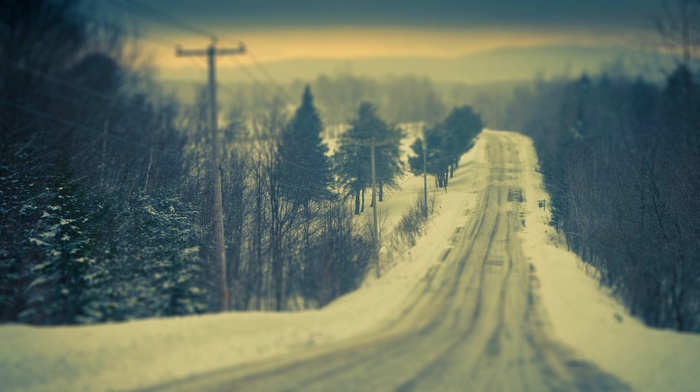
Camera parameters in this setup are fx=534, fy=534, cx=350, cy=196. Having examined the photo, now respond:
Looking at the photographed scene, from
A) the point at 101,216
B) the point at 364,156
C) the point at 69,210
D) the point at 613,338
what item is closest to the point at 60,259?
the point at 69,210

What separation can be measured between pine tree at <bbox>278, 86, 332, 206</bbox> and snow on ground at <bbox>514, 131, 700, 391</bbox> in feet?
89.9

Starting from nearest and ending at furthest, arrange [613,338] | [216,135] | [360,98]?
[613,338]
[216,135]
[360,98]

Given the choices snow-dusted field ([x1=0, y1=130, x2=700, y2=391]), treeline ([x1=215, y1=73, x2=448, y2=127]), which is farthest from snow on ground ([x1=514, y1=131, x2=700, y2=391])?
treeline ([x1=215, y1=73, x2=448, y2=127])

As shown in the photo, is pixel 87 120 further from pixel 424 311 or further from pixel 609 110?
pixel 609 110

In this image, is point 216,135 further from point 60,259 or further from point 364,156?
point 364,156

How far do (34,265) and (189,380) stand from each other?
11.6 m

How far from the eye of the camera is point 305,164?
189 ft

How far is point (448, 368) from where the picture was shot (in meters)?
14.8

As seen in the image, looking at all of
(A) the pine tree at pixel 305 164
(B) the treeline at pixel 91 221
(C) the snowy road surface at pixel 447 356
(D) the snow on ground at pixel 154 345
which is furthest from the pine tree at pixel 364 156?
(D) the snow on ground at pixel 154 345

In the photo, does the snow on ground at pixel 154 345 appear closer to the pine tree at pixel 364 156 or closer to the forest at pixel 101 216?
the forest at pixel 101 216

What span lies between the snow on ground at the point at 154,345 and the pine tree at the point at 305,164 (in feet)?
101

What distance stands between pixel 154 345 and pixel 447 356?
8389 millimetres

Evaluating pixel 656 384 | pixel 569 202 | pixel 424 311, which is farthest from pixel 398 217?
pixel 656 384

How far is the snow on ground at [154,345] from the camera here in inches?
503
